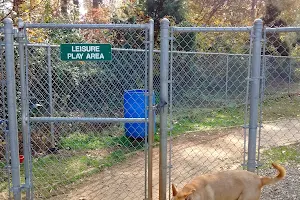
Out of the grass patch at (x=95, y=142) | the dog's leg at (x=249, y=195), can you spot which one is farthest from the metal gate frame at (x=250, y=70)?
the grass patch at (x=95, y=142)

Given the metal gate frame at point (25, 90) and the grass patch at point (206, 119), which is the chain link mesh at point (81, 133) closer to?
the metal gate frame at point (25, 90)

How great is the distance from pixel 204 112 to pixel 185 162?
4550 millimetres

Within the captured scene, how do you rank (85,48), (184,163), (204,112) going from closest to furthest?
(85,48) < (184,163) < (204,112)

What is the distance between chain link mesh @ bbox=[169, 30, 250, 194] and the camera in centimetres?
628

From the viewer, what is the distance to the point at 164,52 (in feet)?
11.7

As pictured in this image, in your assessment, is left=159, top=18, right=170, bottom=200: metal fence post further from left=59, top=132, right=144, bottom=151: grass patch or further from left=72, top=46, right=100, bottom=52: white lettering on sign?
left=59, top=132, right=144, bottom=151: grass patch

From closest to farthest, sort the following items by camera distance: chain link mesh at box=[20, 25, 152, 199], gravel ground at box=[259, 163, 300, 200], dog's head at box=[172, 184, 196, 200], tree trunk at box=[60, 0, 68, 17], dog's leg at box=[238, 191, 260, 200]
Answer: dog's head at box=[172, 184, 196, 200], dog's leg at box=[238, 191, 260, 200], gravel ground at box=[259, 163, 300, 200], chain link mesh at box=[20, 25, 152, 199], tree trunk at box=[60, 0, 68, 17]

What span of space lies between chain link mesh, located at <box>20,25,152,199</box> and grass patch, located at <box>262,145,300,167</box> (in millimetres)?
2342

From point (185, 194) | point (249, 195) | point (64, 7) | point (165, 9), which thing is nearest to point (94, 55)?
point (185, 194)

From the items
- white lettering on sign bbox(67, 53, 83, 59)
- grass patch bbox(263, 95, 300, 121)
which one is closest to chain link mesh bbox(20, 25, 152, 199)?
white lettering on sign bbox(67, 53, 83, 59)

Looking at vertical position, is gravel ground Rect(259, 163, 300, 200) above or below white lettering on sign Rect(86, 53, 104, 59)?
below

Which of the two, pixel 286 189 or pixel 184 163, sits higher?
pixel 286 189

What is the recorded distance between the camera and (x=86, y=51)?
3.49 meters

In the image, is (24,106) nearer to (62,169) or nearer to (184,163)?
(62,169)
